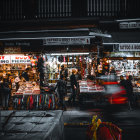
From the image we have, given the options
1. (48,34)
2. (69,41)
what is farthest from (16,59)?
(69,41)

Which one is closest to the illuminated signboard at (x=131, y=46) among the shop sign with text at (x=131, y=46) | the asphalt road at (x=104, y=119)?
the shop sign with text at (x=131, y=46)

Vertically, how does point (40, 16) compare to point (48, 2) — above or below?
below

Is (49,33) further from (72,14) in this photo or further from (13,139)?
(13,139)

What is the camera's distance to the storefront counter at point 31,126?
262cm

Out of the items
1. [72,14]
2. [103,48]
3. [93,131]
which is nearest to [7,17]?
[72,14]

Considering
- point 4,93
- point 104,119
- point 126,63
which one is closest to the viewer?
point 104,119

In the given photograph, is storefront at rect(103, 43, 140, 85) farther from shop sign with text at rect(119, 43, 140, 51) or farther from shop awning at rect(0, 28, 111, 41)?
shop awning at rect(0, 28, 111, 41)

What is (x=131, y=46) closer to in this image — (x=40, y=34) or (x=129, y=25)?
(x=129, y=25)

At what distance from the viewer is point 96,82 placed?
12.3 m

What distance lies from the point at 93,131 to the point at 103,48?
8296 mm

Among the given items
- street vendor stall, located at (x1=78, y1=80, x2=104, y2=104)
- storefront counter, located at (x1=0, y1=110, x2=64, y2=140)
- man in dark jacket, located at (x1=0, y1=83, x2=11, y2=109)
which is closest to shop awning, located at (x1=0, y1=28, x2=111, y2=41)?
man in dark jacket, located at (x1=0, y1=83, x2=11, y2=109)

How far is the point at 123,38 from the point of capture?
9531mm

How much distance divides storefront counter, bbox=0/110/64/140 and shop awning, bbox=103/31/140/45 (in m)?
6.38

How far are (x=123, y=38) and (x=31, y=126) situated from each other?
26.2 ft
